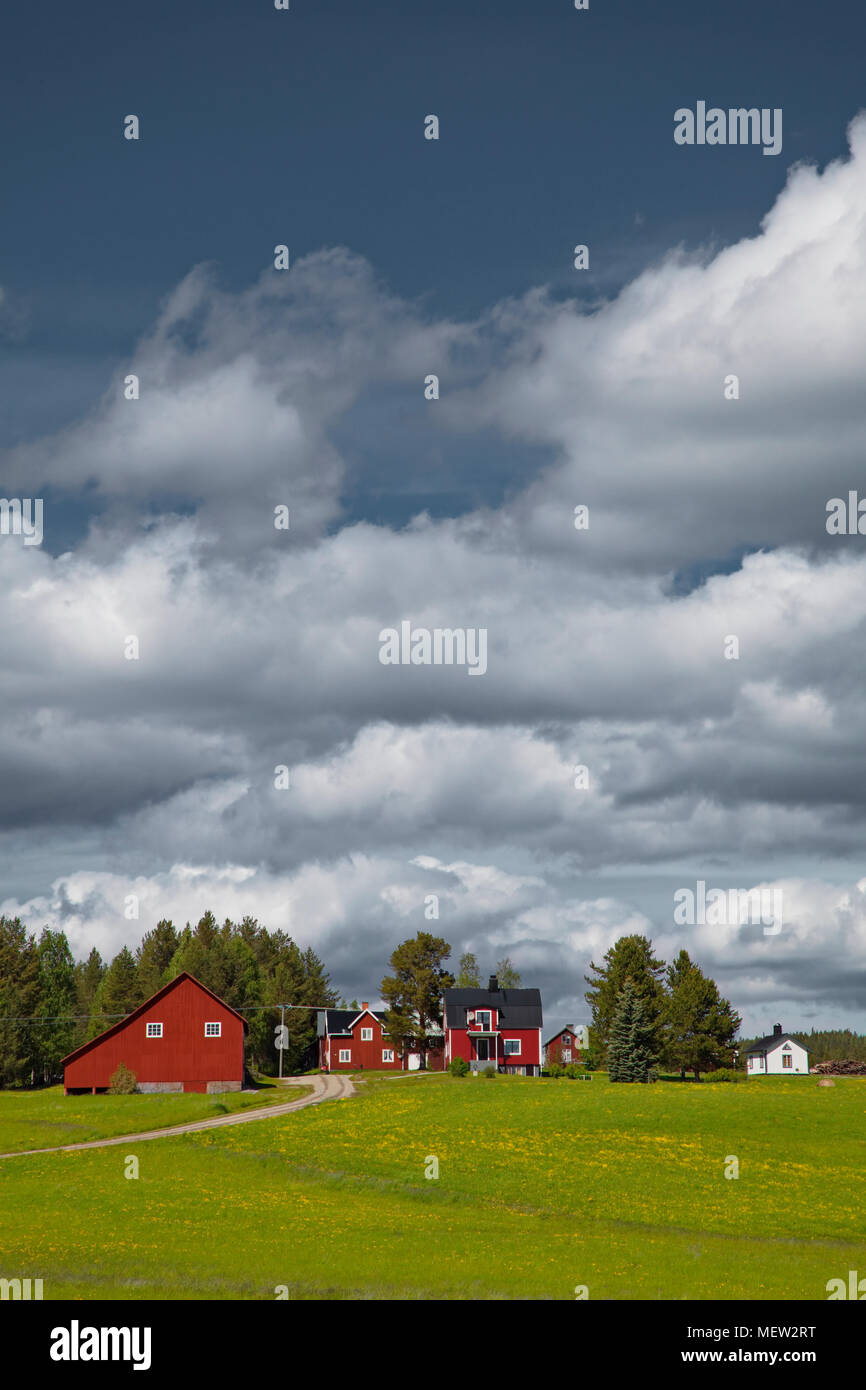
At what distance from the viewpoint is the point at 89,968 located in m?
160

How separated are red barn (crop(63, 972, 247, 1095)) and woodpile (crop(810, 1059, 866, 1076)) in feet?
242

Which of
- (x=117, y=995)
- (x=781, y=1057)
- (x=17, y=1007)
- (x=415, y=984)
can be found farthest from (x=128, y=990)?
(x=781, y=1057)

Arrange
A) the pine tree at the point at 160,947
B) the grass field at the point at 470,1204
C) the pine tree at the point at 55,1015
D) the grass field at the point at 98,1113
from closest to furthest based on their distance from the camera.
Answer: the grass field at the point at 470,1204, the grass field at the point at 98,1113, the pine tree at the point at 55,1015, the pine tree at the point at 160,947

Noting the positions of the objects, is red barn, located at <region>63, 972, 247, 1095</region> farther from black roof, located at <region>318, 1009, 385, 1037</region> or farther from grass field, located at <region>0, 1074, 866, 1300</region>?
black roof, located at <region>318, 1009, 385, 1037</region>

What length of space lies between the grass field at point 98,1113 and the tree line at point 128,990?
27.2 metres

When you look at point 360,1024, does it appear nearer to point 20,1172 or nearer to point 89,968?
point 89,968

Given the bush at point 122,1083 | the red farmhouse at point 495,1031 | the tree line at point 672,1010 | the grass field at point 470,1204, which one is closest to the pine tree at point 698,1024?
the tree line at point 672,1010

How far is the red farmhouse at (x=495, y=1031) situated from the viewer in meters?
109

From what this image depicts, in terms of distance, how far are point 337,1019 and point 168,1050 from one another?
48.2 metres

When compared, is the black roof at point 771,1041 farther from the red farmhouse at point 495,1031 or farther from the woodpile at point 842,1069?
the red farmhouse at point 495,1031

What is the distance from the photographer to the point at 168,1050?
82.9 metres

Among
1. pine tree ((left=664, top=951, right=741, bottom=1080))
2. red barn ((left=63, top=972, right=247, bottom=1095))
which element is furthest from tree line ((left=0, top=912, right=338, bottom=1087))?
pine tree ((left=664, top=951, right=741, bottom=1080))
